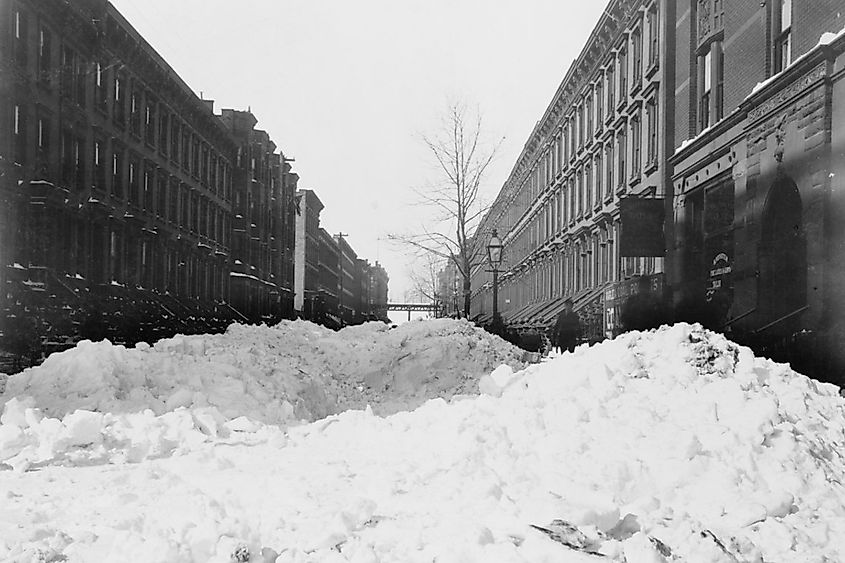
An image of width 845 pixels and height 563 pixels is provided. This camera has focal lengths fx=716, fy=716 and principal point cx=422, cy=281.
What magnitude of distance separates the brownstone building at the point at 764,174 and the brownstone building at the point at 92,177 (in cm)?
1495

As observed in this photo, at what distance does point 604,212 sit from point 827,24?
50.9 feet

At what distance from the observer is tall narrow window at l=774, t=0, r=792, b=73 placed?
13992 mm

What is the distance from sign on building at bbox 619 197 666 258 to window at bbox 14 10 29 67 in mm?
17067

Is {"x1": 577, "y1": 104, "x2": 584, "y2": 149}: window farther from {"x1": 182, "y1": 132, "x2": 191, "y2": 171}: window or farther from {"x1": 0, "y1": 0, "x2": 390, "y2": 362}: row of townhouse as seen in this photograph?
{"x1": 182, "y1": 132, "x2": 191, "y2": 171}: window

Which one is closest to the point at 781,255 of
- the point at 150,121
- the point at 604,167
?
the point at 604,167

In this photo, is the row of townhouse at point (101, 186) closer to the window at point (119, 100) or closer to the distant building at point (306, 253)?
the window at point (119, 100)

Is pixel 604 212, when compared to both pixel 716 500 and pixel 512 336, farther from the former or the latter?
pixel 716 500

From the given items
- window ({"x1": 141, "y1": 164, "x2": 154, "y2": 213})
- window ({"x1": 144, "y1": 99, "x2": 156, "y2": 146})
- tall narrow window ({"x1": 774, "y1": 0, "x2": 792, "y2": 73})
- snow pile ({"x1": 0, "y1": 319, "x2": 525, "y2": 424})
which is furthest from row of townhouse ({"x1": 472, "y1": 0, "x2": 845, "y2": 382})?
window ({"x1": 144, "y1": 99, "x2": 156, "y2": 146})

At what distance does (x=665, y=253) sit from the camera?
20516 mm

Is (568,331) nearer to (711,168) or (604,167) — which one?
(711,168)

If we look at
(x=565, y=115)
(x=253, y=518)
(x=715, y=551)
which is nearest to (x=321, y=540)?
(x=253, y=518)

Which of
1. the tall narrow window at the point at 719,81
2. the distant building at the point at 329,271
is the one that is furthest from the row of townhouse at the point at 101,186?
the distant building at the point at 329,271

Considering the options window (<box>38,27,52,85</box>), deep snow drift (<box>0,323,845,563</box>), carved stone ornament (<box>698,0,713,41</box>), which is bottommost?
deep snow drift (<box>0,323,845,563</box>)

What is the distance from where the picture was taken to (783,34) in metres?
14.2
